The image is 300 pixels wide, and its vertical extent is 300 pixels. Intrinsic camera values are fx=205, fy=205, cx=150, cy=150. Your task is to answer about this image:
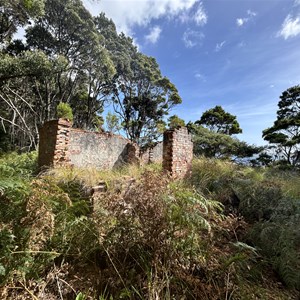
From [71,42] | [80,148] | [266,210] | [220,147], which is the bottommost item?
[266,210]

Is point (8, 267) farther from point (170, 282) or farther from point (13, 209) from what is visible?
point (170, 282)

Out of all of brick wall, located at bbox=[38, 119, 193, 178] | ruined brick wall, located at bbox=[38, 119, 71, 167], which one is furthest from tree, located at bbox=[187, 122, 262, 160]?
ruined brick wall, located at bbox=[38, 119, 71, 167]

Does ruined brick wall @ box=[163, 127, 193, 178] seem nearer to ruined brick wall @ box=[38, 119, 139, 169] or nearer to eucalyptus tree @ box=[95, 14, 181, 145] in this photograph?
ruined brick wall @ box=[38, 119, 139, 169]

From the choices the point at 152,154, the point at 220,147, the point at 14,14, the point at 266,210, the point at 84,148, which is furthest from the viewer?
the point at 220,147

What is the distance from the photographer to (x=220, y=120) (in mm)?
20141

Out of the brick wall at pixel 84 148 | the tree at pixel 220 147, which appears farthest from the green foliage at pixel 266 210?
the tree at pixel 220 147

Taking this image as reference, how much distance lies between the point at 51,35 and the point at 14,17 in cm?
482

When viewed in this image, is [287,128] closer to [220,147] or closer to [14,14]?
[220,147]

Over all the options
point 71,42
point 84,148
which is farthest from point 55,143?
point 71,42

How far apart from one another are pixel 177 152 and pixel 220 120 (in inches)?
627

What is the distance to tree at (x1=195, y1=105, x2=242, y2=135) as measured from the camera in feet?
65.5

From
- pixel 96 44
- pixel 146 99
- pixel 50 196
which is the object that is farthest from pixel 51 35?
pixel 50 196

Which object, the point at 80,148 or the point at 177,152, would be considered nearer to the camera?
the point at 177,152

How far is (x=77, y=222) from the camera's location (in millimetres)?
2469
